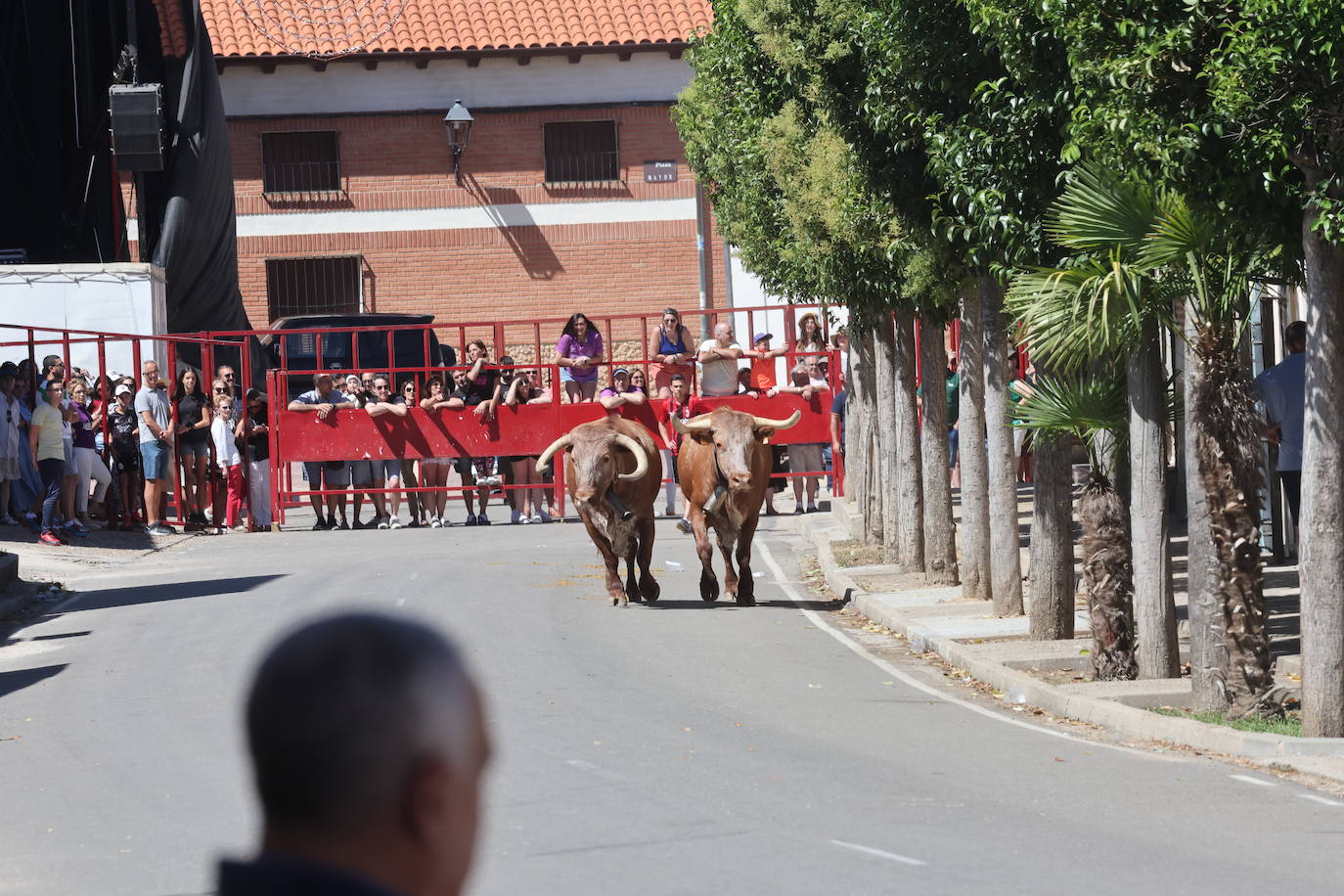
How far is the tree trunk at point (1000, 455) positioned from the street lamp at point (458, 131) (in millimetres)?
28259

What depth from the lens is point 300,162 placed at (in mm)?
43062

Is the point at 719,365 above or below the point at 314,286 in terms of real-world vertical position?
below

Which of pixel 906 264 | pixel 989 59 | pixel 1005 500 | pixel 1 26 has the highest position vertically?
pixel 1 26

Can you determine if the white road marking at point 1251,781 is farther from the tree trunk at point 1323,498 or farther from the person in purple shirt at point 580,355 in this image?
the person in purple shirt at point 580,355

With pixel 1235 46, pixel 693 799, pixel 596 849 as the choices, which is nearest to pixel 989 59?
pixel 1235 46

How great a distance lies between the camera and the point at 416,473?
86.9ft

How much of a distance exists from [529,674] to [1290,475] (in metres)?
7.13

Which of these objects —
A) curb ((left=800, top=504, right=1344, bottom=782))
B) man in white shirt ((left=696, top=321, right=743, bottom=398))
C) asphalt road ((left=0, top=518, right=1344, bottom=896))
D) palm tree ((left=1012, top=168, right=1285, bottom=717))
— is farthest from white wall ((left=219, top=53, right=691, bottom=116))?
palm tree ((left=1012, top=168, right=1285, bottom=717))

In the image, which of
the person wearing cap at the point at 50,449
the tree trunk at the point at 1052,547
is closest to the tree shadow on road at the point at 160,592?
the person wearing cap at the point at 50,449

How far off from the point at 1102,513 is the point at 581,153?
32.6 meters

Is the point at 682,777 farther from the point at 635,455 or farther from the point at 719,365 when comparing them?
the point at 719,365

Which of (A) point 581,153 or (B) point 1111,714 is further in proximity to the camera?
(A) point 581,153

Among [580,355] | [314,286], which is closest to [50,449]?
[580,355]

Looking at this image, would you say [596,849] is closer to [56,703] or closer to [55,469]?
[56,703]
